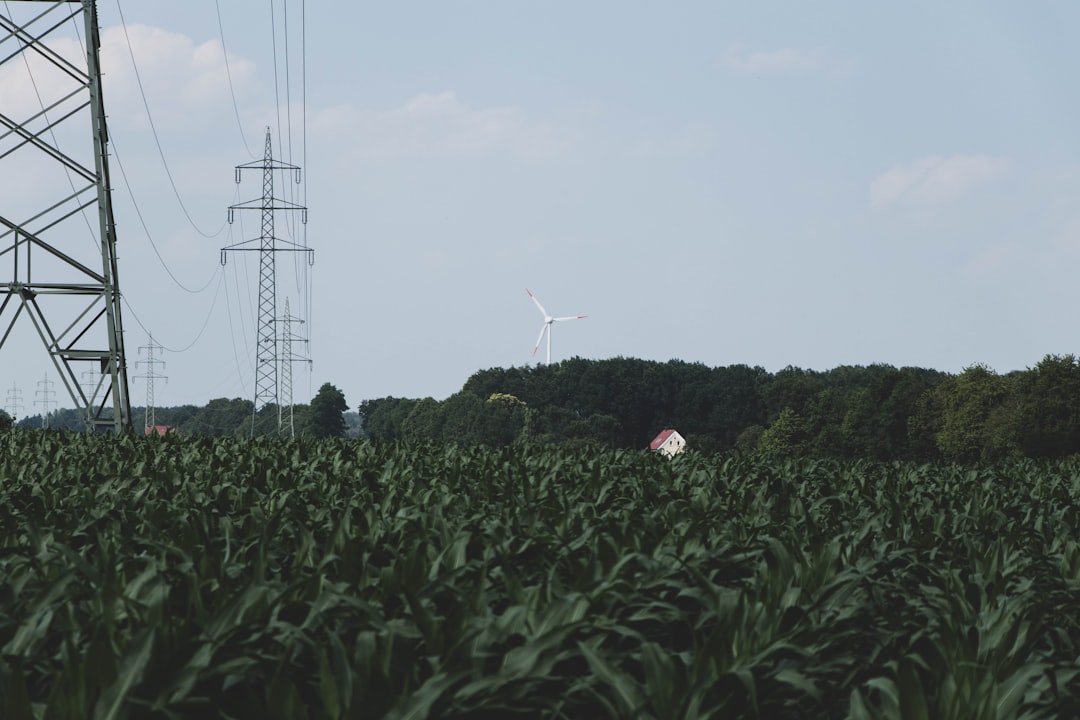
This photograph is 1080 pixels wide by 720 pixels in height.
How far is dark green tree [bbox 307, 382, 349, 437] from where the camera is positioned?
117375 mm

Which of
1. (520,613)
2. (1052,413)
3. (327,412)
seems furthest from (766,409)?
(520,613)

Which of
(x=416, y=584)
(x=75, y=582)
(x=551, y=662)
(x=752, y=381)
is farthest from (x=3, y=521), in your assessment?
(x=752, y=381)

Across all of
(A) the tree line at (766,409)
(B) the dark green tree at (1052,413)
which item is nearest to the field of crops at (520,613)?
(B) the dark green tree at (1052,413)

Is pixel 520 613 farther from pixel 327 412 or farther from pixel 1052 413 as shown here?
pixel 327 412

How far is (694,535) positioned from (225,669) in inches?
139

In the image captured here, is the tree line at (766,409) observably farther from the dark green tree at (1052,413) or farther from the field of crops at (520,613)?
the field of crops at (520,613)

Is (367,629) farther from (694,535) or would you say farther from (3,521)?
(3,521)

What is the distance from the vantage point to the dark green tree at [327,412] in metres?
117

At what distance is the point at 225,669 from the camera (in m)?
3.97

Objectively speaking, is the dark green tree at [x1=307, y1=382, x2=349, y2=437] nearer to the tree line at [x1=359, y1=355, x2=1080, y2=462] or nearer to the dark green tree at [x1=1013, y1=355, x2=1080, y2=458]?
the tree line at [x1=359, y1=355, x2=1080, y2=462]

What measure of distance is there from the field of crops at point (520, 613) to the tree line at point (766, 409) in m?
71.3

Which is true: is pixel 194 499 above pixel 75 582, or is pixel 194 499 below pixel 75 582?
above

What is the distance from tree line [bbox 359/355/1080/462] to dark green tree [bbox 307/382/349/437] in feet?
15.7

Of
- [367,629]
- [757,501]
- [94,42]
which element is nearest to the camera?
[367,629]
